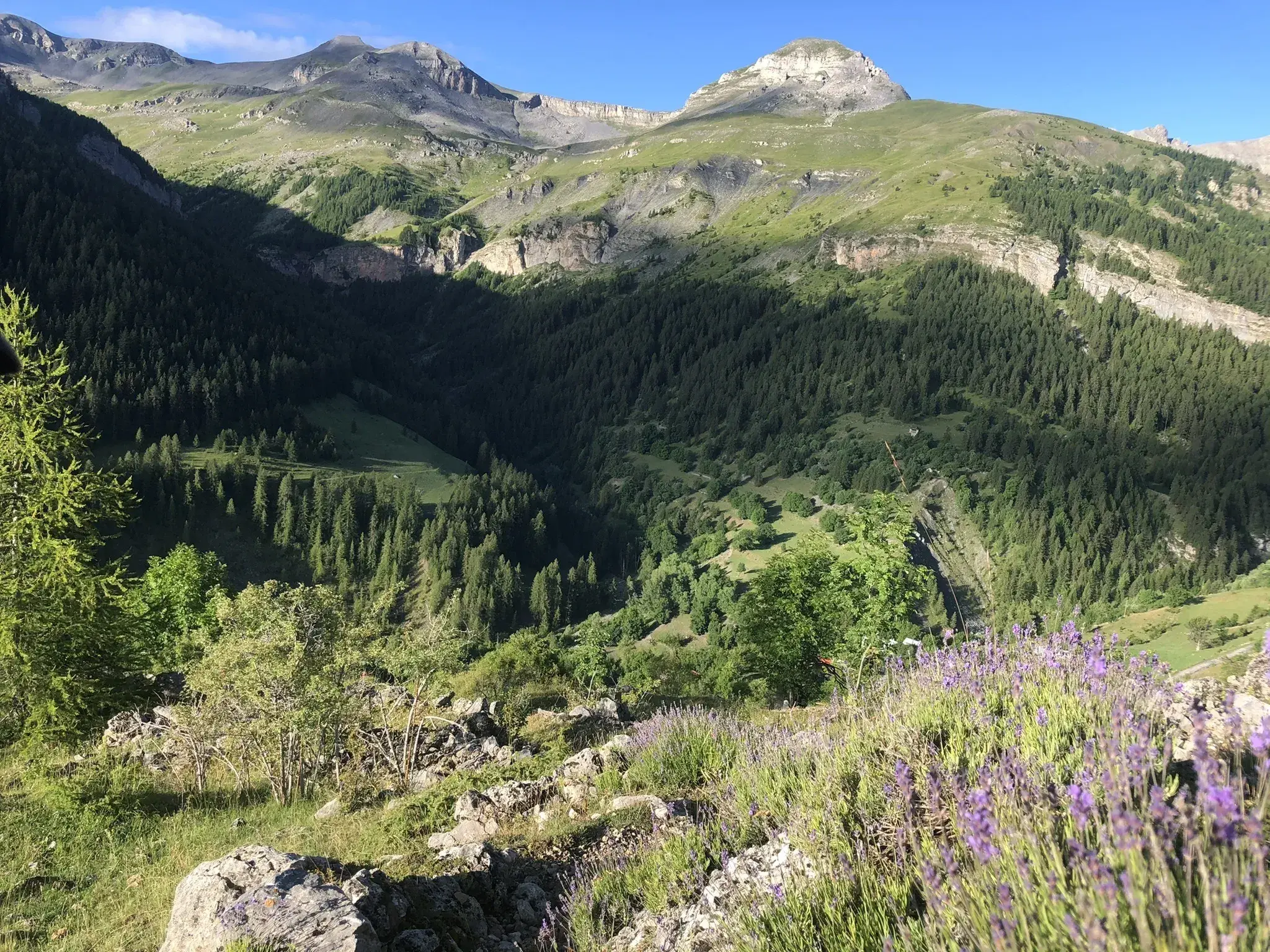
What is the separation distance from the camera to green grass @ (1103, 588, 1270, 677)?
76.0m

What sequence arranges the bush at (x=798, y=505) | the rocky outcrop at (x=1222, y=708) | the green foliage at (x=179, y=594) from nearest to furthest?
1. the rocky outcrop at (x=1222, y=708)
2. the green foliage at (x=179, y=594)
3. the bush at (x=798, y=505)

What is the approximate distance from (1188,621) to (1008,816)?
12228 centimetres

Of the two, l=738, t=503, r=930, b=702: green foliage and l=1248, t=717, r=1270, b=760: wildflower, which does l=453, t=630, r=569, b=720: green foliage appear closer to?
l=738, t=503, r=930, b=702: green foliage

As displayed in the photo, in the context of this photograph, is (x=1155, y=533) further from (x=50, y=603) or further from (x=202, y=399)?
(x=202, y=399)

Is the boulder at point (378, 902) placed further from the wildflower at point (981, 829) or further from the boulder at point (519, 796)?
the wildflower at point (981, 829)

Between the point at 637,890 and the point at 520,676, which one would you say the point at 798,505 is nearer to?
the point at 520,676

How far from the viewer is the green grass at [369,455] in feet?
451

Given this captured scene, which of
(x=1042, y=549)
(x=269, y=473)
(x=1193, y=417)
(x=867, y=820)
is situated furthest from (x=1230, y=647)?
(x=269, y=473)

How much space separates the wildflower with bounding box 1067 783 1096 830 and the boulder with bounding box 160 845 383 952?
5.28 meters

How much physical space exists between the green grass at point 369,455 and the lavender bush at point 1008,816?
144 m

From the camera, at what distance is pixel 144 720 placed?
Result: 766 inches

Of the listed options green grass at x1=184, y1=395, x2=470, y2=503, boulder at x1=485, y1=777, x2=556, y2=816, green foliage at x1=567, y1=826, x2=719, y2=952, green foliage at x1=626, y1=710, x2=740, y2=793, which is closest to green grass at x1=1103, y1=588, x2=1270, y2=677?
green foliage at x1=626, y1=710, x2=740, y2=793

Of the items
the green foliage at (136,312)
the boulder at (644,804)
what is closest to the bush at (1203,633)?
the boulder at (644,804)

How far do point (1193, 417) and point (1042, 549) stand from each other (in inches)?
2954
